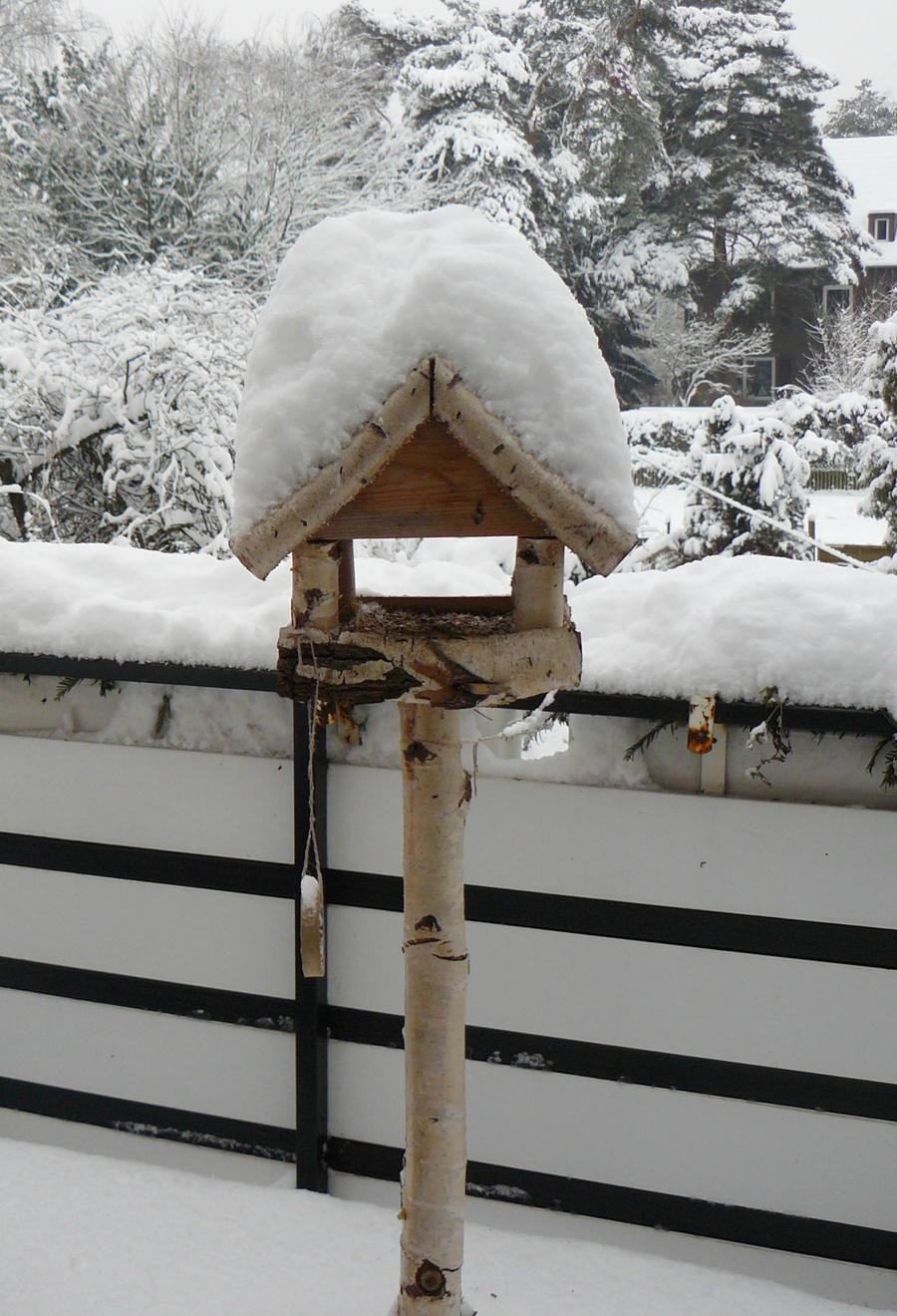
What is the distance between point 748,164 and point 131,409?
15927 mm

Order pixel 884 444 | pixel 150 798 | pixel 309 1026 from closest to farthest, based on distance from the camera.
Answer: pixel 309 1026 < pixel 150 798 < pixel 884 444

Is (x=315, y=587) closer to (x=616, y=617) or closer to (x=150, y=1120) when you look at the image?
(x=616, y=617)

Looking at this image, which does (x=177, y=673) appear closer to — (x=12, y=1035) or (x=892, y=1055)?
(x=12, y=1035)

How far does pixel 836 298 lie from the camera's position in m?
20.3

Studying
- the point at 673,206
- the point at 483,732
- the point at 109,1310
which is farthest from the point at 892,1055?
the point at 673,206

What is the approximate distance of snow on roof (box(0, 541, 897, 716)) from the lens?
1701 millimetres

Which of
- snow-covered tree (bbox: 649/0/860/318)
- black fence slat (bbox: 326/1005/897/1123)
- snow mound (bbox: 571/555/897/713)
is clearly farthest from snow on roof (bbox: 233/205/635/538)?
snow-covered tree (bbox: 649/0/860/318)

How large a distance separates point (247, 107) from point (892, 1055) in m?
10.2

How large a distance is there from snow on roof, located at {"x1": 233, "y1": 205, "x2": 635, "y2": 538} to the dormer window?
24164mm

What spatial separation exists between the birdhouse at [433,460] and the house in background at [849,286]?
58.0 ft

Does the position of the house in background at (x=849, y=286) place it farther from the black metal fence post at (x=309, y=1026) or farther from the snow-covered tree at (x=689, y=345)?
the black metal fence post at (x=309, y=1026)

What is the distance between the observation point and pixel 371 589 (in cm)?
210

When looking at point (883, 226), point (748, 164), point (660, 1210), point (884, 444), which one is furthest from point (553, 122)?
point (660, 1210)

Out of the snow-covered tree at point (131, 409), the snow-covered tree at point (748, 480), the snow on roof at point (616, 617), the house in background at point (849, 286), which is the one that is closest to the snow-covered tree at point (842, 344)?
the house in background at point (849, 286)
